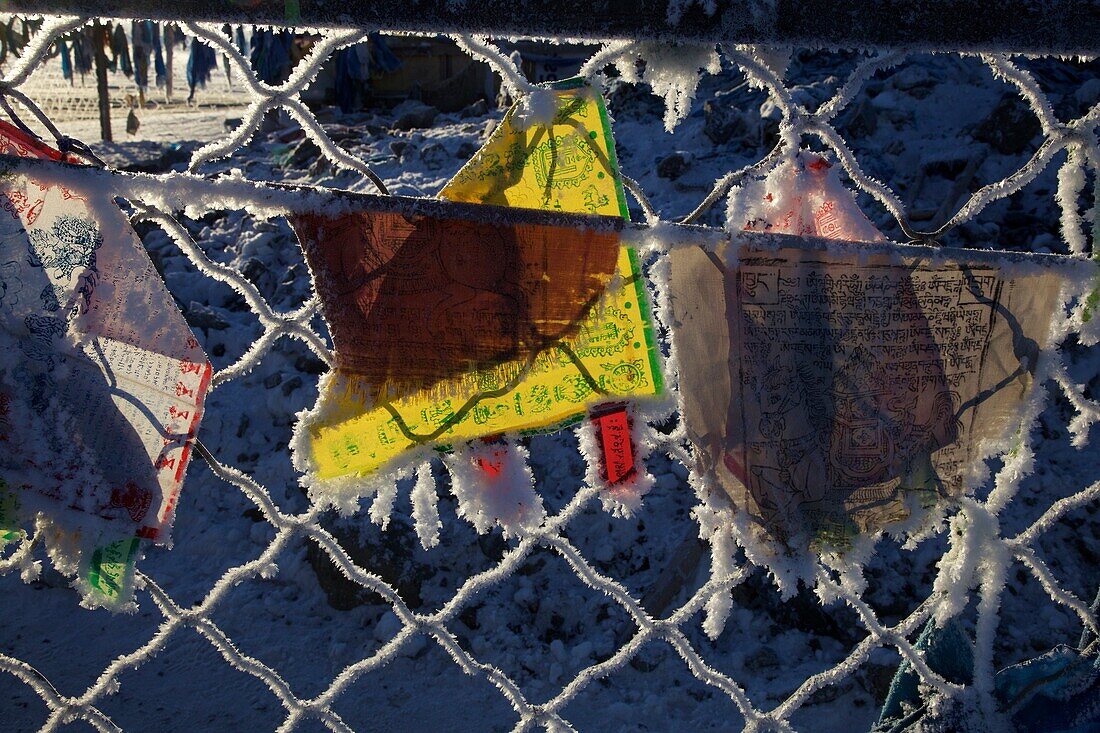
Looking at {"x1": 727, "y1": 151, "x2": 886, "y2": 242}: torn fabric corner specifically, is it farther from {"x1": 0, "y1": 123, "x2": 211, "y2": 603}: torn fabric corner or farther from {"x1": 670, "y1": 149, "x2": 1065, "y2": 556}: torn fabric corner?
{"x1": 0, "y1": 123, "x2": 211, "y2": 603}: torn fabric corner

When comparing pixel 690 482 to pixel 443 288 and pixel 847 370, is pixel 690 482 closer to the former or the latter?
pixel 847 370

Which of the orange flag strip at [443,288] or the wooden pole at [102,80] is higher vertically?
the wooden pole at [102,80]

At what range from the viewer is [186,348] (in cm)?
57

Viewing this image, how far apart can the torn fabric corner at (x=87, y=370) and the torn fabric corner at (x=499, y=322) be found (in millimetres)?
104

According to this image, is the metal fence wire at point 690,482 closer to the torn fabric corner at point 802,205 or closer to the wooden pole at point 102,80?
the torn fabric corner at point 802,205

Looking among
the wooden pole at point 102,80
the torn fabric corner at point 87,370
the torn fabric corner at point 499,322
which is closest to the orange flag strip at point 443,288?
the torn fabric corner at point 499,322

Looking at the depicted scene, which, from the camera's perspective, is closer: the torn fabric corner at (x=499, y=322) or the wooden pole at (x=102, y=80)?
the torn fabric corner at (x=499, y=322)

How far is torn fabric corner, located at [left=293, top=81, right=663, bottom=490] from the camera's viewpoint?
1.83 feet

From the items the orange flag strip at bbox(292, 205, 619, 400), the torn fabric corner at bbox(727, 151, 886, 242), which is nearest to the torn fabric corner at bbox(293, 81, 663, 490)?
the orange flag strip at bbox(292, 205, 619, 400)

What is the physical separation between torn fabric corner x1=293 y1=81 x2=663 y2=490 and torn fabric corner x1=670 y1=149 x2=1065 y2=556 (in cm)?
6

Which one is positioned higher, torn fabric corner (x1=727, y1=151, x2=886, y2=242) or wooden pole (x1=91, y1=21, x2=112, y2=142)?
wooden pole (x1=91, y1=21, x2=112, y2=142)

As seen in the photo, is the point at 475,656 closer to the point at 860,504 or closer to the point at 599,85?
the point at 860,504

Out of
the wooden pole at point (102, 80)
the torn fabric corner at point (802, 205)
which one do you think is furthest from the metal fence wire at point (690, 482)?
the wooden pole at point (102, 80)

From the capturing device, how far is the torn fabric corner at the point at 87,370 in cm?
54
